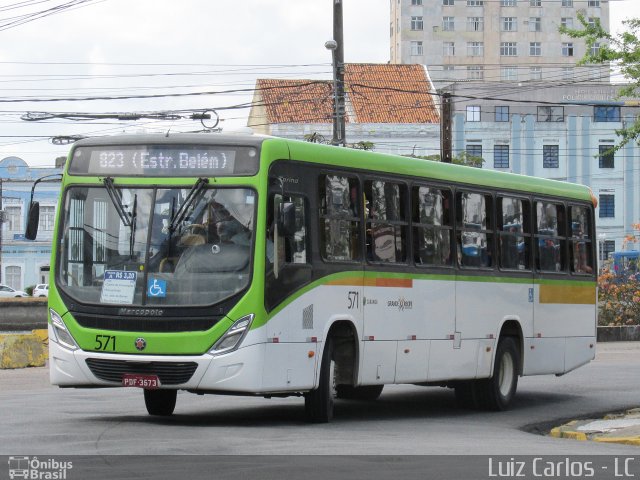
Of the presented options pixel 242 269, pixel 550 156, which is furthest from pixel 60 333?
pixel 550 156

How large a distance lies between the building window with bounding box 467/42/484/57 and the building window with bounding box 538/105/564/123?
45.1 metres

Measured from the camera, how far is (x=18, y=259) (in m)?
84.9

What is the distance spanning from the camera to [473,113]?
8675 centimetres

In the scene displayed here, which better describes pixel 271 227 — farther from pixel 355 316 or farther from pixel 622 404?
pixel 622 404

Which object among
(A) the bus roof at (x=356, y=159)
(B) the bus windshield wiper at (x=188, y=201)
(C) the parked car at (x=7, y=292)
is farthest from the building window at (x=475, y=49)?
(B) the bus windshield wiper at (x=188, y=201)

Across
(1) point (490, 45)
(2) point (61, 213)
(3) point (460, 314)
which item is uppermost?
(1) point (490, 45)

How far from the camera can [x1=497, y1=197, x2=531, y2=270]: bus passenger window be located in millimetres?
20125

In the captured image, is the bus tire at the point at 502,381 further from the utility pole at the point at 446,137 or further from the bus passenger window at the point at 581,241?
the utility pole at the point at 446,137

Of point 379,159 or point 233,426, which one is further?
point 379,159

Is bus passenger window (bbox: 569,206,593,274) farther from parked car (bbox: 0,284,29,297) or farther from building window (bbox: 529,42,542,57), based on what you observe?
building window (bbox: 529,42,542,57)

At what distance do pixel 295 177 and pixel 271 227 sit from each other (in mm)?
793

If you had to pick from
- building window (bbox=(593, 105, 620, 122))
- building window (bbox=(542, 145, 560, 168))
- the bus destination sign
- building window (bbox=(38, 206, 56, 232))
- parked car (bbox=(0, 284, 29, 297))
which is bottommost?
parked car (bbox=(0, 284, 29, 297))

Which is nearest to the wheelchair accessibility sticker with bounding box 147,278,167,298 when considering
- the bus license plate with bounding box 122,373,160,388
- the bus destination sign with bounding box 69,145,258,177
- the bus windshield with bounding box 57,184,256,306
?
the bus windshield with bounding box 57,184,256,306
